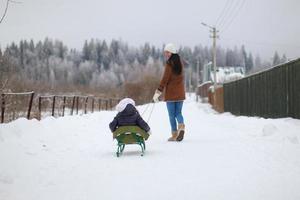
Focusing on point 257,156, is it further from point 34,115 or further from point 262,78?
point 262,78

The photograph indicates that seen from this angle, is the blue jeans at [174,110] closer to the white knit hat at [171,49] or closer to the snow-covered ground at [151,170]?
the snow-covered ground at [151,170]

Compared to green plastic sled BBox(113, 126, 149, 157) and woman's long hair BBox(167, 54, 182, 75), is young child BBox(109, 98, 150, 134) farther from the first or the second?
woman's long hair BBox(167, 54, 182, 75)

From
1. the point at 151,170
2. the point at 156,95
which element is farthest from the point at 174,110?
the point at 151,170

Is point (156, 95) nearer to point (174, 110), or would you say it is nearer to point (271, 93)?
point (174, 110)

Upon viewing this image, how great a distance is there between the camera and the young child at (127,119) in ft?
24.8

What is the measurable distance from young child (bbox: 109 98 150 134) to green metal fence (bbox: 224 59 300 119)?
7.41 m

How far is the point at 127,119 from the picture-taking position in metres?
7.61

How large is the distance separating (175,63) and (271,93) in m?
8.96

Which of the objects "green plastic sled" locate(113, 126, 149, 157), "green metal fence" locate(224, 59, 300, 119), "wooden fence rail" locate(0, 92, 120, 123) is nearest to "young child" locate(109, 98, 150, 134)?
"green plastic sled" locate(113, 126, 149, 157)

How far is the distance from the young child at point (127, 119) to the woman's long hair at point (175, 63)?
1.88m

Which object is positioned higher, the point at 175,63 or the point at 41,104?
the point at 175,63

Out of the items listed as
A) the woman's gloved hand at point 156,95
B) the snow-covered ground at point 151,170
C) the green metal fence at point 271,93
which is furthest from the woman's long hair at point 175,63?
the green metal fence at point 271,93

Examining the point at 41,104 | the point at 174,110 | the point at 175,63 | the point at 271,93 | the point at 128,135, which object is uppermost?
the point at 175,63

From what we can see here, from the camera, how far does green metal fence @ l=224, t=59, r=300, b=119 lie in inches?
551
